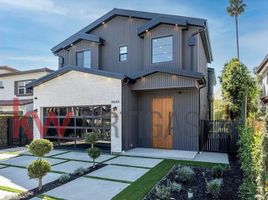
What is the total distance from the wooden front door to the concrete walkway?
0.75m

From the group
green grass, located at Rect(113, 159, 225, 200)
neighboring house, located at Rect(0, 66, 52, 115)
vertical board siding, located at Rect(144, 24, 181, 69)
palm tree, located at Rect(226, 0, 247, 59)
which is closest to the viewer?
green grass, located at Rect(113, 159, 225, 200)

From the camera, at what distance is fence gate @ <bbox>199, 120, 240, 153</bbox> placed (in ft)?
40.5

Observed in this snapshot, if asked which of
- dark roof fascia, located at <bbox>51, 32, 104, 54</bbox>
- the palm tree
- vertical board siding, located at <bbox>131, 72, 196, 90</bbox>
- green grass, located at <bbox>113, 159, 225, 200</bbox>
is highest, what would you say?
the palm tree

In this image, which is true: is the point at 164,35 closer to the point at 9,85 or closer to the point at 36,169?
the point at 36,169

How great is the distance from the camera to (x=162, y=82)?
12508 millimetres

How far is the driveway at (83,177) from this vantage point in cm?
667

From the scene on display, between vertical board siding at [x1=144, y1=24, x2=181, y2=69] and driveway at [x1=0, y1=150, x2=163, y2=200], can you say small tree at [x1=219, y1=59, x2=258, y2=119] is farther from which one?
driveway at [x1=0, y1=150, x2=163, y2=200]

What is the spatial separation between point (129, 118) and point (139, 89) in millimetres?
1736

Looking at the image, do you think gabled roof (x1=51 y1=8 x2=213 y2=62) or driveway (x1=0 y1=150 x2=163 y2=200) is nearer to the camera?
driveway (x1=0 y1=150 x2=163 y2=200)

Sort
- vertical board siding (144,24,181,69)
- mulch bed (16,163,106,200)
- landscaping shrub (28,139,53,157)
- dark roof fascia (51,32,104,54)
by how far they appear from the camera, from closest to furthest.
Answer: mulch bed (16,163,106,200)
landscaping shrub (28,139,53,157)
vertical board siding (144,24,181,69)
dark roof fascia (51,32,104,54)

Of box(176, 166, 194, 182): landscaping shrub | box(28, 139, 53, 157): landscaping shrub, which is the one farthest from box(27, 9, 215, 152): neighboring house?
box(28, 139, 53, 157): landscaping shrub

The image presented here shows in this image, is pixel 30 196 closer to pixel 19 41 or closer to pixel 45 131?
pixel 45 131

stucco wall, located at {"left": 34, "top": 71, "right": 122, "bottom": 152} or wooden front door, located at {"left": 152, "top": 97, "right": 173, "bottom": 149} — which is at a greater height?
stucco wall, located at {"left": 34, "top": 71, "right": 122, "bottom": 152}

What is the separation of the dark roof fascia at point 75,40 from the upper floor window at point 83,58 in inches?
36.9
